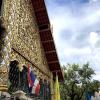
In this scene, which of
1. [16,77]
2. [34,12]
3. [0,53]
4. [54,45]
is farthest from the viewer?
[54,45]

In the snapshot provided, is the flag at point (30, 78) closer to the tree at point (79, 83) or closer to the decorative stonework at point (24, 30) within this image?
the decorative stonework at point (24, 30)

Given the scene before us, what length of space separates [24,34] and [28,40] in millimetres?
513

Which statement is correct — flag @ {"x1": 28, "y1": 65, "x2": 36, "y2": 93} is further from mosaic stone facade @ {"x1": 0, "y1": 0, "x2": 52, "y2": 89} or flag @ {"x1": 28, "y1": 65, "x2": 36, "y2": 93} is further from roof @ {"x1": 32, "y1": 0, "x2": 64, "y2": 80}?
roof @ {"x1": 32, "y1": 0, "x2": 64, "y2": 80}

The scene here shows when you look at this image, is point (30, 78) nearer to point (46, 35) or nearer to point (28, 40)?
point (28, 40)

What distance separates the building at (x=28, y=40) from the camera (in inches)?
296

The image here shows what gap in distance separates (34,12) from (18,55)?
3851 mm

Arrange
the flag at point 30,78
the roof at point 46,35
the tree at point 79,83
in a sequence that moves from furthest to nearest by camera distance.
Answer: the tree at point 79,83
the roof at point 46,35
the flag at point 30,78

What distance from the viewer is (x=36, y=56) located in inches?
461

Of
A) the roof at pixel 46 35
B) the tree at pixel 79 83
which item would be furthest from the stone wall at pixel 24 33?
the tree at pixel 79 83

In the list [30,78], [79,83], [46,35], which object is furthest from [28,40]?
[79,83]

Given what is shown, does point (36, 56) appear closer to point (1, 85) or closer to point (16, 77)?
point (16, 77)

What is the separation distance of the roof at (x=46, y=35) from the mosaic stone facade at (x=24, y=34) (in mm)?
405

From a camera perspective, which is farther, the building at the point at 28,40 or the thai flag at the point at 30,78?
the thai flag at the point at 30,78

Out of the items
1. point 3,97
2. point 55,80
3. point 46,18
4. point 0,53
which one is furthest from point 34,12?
point 3,97
